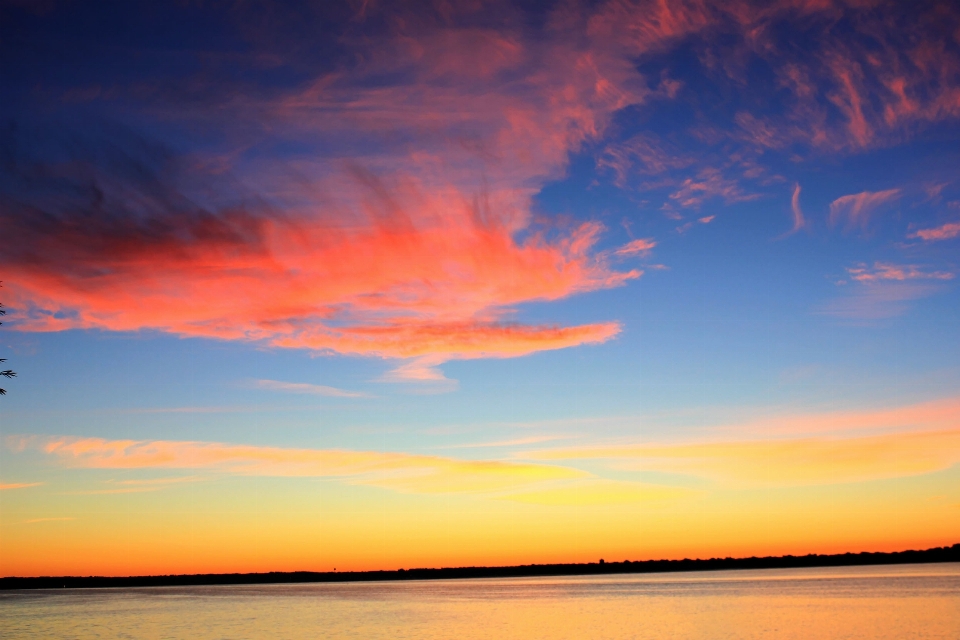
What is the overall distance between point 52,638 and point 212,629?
14.5m

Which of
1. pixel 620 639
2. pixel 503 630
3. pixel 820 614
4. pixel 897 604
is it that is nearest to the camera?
pixel 620 639

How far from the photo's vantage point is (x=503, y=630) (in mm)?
66562

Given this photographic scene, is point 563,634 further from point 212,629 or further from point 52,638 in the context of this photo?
point 52,638

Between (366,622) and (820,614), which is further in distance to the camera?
(366,622)

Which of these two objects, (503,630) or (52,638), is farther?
(503,630)

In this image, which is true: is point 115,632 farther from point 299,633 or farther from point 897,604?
point 897,604

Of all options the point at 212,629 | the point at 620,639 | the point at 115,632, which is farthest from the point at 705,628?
the point at 115,632

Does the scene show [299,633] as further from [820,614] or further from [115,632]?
[820,614]

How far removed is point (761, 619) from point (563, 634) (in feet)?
61.9

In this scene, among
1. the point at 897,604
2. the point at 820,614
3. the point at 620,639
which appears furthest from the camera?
the point at 897,604

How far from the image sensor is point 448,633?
6419 cm

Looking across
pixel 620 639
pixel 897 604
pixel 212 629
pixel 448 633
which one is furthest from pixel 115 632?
pixel 897 604

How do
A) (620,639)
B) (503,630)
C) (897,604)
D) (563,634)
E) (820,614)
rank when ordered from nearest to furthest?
(620,639) < (563,634) < (503,630) < (820,614) < (897,604)

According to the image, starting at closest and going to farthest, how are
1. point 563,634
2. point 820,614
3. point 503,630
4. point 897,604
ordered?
point 563,634
point 503,630
point 820,614
point 897,604
